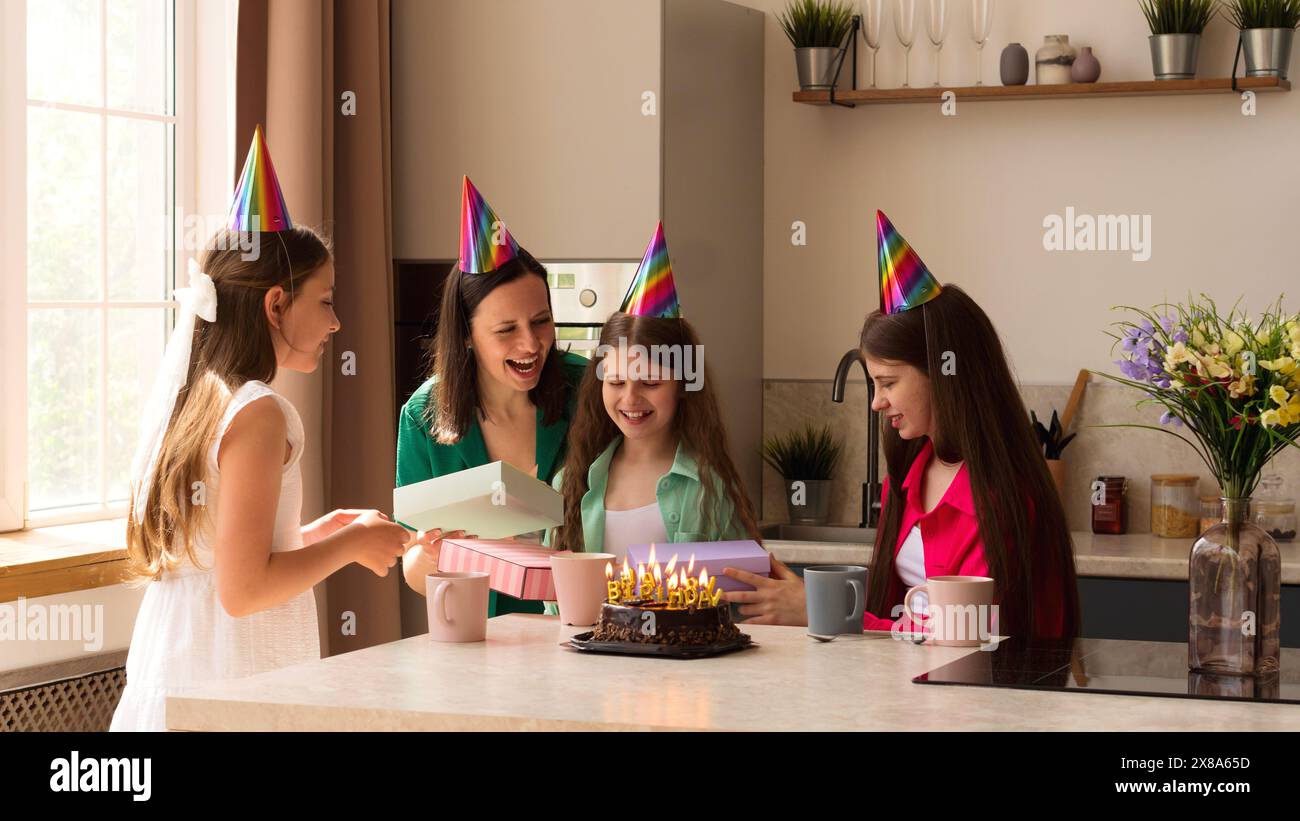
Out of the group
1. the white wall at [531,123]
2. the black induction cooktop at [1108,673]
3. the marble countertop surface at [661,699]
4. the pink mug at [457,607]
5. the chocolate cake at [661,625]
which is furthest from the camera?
the white wall at [531,123]

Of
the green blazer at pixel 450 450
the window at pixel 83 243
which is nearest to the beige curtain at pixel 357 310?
the window at pixel 83 243

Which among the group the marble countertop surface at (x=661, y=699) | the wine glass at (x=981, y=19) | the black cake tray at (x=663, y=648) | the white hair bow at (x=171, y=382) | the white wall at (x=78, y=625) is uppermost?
the wine glass at (x=981, y=19)

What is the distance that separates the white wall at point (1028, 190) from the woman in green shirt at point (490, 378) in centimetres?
143

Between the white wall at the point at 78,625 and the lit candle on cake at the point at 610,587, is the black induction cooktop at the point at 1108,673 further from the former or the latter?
the white wall at the point at 78,625

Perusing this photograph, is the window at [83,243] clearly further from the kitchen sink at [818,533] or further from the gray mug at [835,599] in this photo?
the gray mug at [835,599]

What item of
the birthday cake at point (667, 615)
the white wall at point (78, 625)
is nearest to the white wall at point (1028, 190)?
the white wall at point (78, 625)

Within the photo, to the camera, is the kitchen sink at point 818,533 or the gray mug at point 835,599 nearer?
the gray mug at point 835,599

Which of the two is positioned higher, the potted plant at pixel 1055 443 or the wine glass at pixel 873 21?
the wine glass at pixel 873 21

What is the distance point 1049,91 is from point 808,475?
112cm

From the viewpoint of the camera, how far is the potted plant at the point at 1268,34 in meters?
3.37

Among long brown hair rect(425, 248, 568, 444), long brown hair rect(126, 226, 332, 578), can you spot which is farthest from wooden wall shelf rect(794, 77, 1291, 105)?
long brown hair rect(126, 226, 332, 578)

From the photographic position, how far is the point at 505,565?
207cm

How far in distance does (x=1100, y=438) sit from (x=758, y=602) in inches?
75.1

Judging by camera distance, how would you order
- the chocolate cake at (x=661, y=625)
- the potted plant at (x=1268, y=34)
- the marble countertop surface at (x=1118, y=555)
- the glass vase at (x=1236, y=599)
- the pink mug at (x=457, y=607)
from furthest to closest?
the potted plant at (x=1268, y=34) < the marble countertop surface at (x=1118, y=555) < the pink mug at (x=457, y=607) < the chocolate cake at (x=661, y=625) < the glass vase at (x=1236, y=599)
